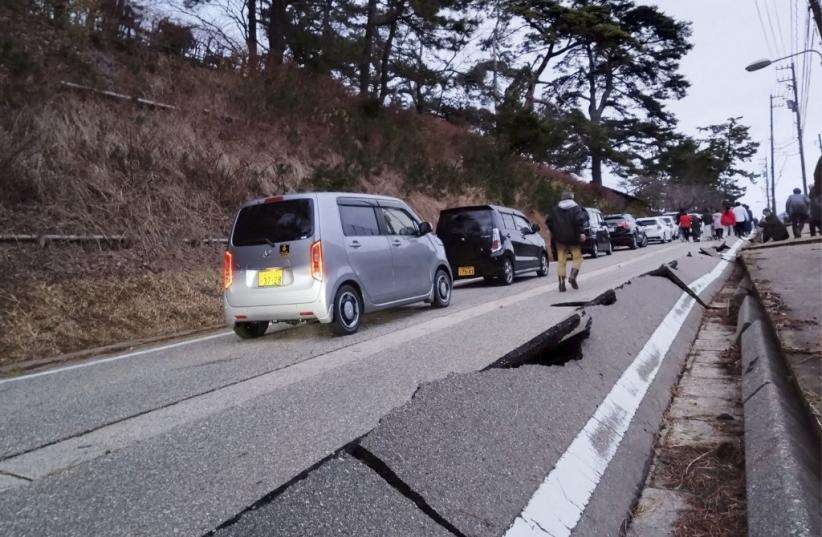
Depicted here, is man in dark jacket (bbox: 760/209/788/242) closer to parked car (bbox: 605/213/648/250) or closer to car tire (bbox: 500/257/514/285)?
parked car (bbox: 605/213/648/250)

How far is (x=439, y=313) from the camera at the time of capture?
360 inches

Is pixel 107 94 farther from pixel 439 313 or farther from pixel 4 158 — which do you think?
pixel 439 313

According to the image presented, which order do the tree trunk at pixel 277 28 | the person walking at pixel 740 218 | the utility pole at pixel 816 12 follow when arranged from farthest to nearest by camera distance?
the person walking at pixel 740 218 < the tree trunk at pixel 277 28 < the utility pole at pixel 816 12

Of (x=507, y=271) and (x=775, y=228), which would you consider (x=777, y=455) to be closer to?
(x=507, y=271)

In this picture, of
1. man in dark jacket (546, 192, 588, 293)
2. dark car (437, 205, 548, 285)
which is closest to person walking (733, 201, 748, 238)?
dark car (437, 205, 548, 285)

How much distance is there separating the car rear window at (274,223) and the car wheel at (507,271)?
22.8 feet

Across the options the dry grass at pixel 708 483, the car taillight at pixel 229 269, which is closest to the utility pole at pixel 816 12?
the car taillight at pixel 229 269

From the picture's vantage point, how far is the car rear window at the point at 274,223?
24.3 feet

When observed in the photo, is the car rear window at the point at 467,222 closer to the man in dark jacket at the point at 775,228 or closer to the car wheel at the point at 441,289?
the car wheel at the point at 441,289

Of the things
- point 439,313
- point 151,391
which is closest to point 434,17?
point 439,313

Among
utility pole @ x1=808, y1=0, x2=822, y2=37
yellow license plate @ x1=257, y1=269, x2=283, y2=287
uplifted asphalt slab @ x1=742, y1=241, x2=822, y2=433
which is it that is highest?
utility pole @ x1=808, y1=0, x2=822, y2=37

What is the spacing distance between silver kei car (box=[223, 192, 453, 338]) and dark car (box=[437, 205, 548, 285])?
5288mm

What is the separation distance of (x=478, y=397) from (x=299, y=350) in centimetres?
378

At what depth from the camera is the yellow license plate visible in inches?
291
